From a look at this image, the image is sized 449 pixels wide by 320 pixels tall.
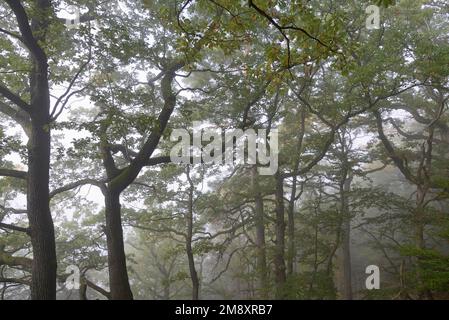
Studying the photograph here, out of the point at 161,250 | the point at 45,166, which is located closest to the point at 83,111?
the point at 45,166

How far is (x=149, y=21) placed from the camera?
8172 millimetres

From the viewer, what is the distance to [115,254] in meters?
7.06

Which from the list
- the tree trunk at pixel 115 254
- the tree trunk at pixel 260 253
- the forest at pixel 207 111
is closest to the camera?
the forest at pixel 207 111

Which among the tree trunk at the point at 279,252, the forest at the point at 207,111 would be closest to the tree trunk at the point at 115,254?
the forest at the point at 207,111

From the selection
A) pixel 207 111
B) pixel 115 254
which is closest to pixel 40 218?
pixel 115 254

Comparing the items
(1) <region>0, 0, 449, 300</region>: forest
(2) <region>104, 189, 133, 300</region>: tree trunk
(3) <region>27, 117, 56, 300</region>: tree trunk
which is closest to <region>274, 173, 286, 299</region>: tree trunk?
(1) <region>0, 0, 449, 300</region>: forest

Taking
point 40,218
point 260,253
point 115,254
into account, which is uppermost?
point 40,218

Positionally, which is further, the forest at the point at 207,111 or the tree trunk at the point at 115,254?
the tree trunk at the point at 115,254

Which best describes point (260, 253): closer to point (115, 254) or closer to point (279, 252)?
point (279, 252)

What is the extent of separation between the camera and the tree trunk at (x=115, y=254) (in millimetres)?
6781

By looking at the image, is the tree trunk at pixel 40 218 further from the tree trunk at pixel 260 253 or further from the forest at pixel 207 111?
the tree trunk at pixel 260 253

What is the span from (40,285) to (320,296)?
6146 mm

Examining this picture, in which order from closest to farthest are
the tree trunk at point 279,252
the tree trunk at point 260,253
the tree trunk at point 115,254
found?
the tree trunk at point 115,254
the tree trunk at point 279,252
the tree trunk at point 260,253
